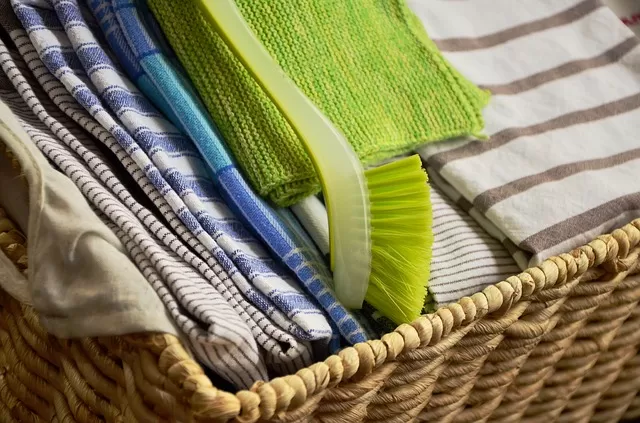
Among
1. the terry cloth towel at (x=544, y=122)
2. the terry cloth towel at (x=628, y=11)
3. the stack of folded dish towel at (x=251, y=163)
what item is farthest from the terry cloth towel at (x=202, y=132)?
the terry cloth towel at (x=628, y=11)

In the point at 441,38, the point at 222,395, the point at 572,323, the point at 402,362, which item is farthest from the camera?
the point at 441,38

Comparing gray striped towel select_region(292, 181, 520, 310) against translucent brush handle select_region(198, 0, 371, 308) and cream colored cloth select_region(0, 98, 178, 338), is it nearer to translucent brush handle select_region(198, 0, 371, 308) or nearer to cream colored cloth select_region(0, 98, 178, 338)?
translucent brush handle select_region(198, 0, 371, 308)

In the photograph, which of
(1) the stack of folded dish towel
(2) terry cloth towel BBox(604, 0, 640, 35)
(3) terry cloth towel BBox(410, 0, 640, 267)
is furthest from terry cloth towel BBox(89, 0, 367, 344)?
(2) terry cloth towel BBox(604, 0, 640, 35)

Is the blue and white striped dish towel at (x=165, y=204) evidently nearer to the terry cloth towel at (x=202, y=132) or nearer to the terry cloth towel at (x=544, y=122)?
the terry cloth towel at (x=202, y=132)

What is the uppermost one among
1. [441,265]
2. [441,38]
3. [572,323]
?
[441,38]

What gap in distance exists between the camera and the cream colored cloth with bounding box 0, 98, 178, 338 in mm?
469

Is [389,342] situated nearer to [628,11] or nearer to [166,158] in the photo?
[166,158]

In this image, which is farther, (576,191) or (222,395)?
(576,191)

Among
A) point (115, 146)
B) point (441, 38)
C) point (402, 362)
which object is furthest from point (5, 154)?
point (441, 38)

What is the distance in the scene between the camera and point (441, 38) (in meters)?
0.78

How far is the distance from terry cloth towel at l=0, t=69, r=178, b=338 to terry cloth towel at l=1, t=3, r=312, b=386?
0.01 metres

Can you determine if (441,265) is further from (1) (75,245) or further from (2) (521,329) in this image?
(1) (75,245)

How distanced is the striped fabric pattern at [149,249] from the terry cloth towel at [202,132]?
2.4 inches

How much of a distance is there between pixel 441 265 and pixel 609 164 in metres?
0.22
